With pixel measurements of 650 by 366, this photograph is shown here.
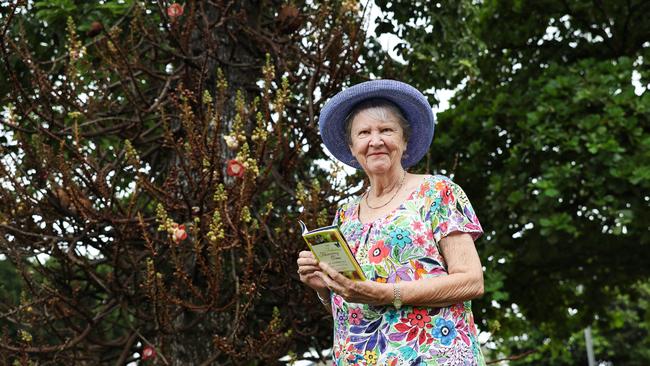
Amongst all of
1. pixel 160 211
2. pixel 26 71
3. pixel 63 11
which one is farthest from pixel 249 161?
pixel 26 71

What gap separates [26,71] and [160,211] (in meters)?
2.93

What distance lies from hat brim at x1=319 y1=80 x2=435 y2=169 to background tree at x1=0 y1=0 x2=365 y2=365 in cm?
73

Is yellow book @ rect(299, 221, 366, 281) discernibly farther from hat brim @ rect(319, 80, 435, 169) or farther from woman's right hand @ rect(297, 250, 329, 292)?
hat brim @ rect(319, 80, 435, 169)

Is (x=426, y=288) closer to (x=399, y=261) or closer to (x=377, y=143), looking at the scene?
(x=399, y=261)

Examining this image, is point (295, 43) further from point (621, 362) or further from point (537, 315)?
point (621, 362)

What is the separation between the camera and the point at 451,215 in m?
2.50

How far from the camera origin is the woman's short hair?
8.90 ft

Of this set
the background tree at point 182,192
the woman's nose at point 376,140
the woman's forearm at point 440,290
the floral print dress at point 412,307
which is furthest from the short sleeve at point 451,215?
the background tree at point 182,192

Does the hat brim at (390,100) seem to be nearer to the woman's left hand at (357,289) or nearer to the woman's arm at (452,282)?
the woman's arm at (452,282)

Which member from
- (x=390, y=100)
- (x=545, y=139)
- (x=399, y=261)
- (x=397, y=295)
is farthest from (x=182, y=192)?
(x=545, y=139)

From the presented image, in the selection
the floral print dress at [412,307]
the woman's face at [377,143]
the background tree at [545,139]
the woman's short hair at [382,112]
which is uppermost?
the background tree at [545,139]

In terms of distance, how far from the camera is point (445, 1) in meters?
6.23

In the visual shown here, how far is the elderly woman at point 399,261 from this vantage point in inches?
94.3

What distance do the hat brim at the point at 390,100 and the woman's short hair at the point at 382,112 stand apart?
16 mm
